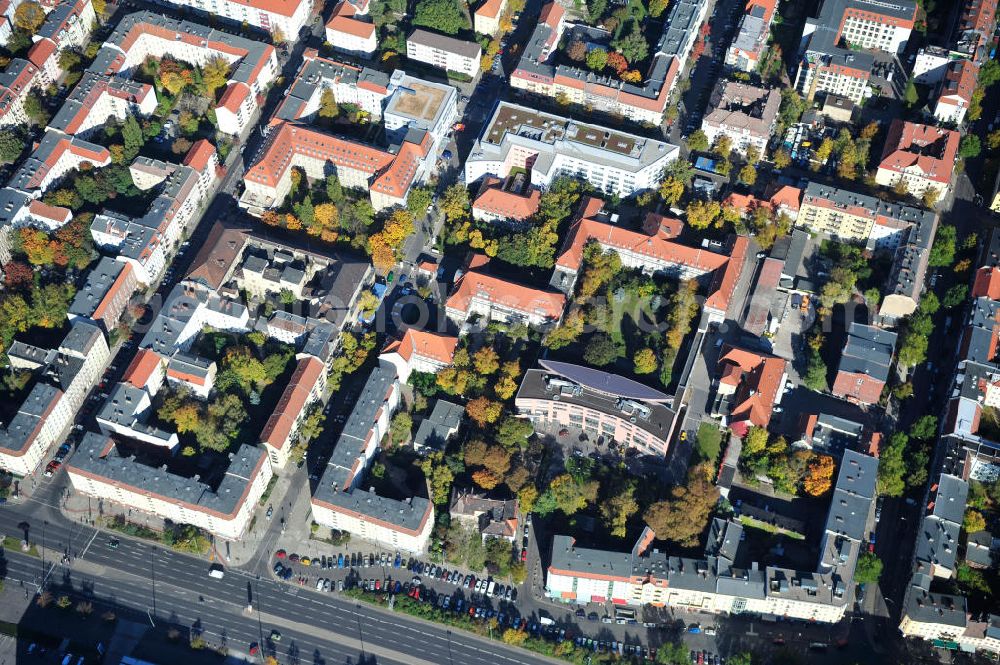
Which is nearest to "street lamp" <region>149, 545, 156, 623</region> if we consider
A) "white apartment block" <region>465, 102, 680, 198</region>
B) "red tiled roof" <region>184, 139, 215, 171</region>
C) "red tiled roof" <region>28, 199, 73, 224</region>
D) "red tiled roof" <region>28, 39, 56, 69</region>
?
"red tiled roof" <region>28, 199, 73, 224</region>

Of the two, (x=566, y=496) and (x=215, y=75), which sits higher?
(x=215, y=75)

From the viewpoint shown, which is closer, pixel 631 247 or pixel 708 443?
pixel 708 443

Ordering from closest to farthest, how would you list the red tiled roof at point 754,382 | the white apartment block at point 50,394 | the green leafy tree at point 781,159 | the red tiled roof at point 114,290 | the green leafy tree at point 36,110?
the white apartment block at point 50,394 < the red tiled roof at point 754,382 < the red tiled roof at point 114,290 < the green leafy tree at point 781,159 < the green leafy tree at point 36,110

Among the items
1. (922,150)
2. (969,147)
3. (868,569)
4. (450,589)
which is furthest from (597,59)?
(868,569)

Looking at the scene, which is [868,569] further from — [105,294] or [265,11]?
[265,11]

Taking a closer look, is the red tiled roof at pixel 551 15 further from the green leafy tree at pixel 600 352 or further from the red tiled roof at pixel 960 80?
the red tiled roof at pixel 960 80

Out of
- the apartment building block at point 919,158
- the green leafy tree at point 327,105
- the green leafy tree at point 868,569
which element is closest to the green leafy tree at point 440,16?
the green leafy tree at point 327,105
